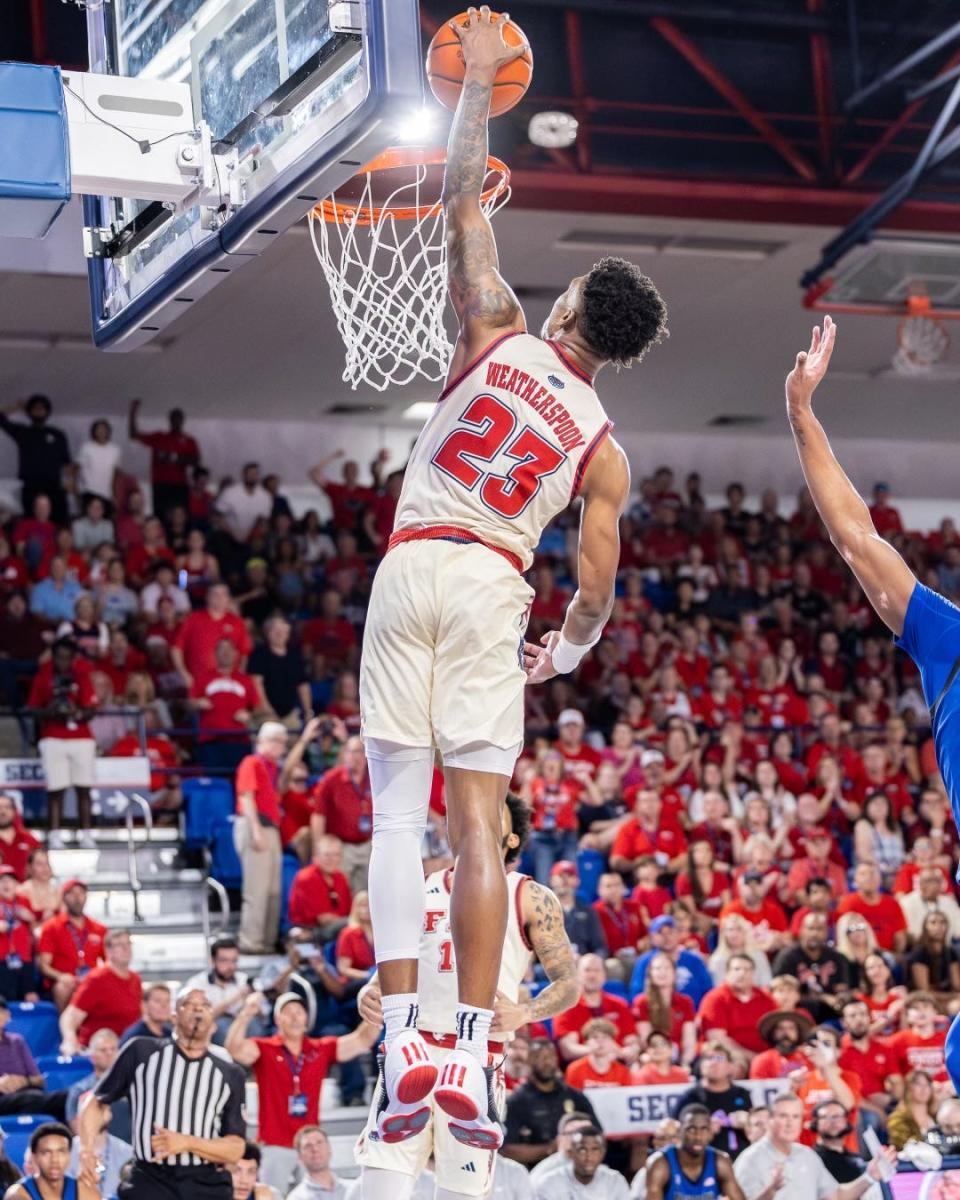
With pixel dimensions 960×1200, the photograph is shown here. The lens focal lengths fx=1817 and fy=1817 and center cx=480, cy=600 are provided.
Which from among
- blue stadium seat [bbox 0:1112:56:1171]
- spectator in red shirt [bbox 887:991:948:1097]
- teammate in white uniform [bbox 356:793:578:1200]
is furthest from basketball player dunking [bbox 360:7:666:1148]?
spectator in red shirt [bbox 887:991:948:1097]

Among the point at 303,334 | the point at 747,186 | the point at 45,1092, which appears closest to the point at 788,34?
the point at 747,186

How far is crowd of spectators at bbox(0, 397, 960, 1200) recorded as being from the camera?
1242 centimetres

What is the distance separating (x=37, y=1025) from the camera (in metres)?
11.9

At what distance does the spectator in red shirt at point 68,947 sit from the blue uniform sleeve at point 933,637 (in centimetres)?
882

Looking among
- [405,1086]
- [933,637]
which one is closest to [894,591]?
[933,637]

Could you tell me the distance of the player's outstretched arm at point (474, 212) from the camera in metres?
5.23

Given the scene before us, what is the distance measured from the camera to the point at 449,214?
526 cm

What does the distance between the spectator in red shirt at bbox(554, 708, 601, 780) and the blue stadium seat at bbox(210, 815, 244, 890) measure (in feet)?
9.67

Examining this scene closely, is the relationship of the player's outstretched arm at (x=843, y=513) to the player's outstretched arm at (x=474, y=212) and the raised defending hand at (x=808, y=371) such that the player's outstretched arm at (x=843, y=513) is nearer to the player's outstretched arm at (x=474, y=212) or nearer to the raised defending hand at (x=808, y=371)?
the raised defending hand at (x=808, y=371)

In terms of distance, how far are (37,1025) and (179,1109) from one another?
7.95 feet

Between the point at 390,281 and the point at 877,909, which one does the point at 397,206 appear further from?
the point at 877,909

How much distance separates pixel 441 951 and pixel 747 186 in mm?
11082

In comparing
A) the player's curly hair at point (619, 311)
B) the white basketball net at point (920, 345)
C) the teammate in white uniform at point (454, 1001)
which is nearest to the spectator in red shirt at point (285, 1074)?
the teammate in white uniform at point (454, 1001)

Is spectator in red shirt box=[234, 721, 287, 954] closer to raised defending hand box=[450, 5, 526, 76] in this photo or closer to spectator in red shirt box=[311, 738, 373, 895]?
spectator in red shirt box=[311, 738, 373, 895]
